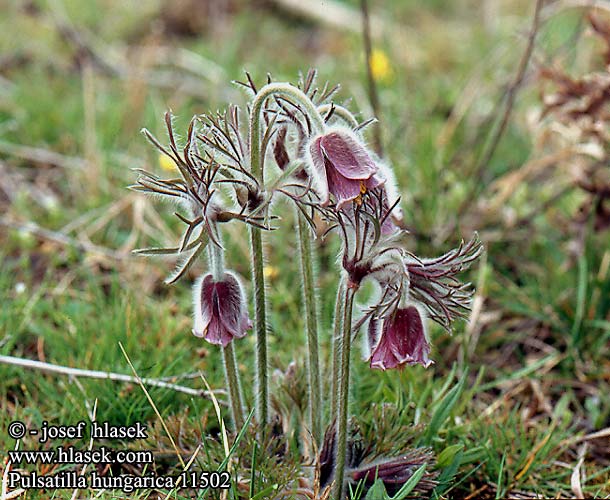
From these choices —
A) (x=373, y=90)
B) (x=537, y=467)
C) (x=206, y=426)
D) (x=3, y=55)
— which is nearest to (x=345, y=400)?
(x=206, y=426)

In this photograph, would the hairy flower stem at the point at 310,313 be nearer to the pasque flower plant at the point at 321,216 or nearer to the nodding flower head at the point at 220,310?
the pasque flower plant at the point at 321,216

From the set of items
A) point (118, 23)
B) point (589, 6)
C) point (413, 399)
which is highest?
point (118, 23)

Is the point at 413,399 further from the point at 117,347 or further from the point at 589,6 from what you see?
the point at 589,6

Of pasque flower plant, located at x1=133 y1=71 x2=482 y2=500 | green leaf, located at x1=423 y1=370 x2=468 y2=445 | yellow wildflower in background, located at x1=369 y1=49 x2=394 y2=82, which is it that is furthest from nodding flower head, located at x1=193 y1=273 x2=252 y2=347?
yellow wildflower in background, located at x1=369 y1=49 x2=394 y2=82

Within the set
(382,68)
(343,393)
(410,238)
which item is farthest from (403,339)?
(382,68)

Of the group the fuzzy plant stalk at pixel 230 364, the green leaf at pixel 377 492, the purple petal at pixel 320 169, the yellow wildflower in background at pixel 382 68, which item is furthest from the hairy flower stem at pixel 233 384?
the yellow wildflower in background at pixel 382 68
